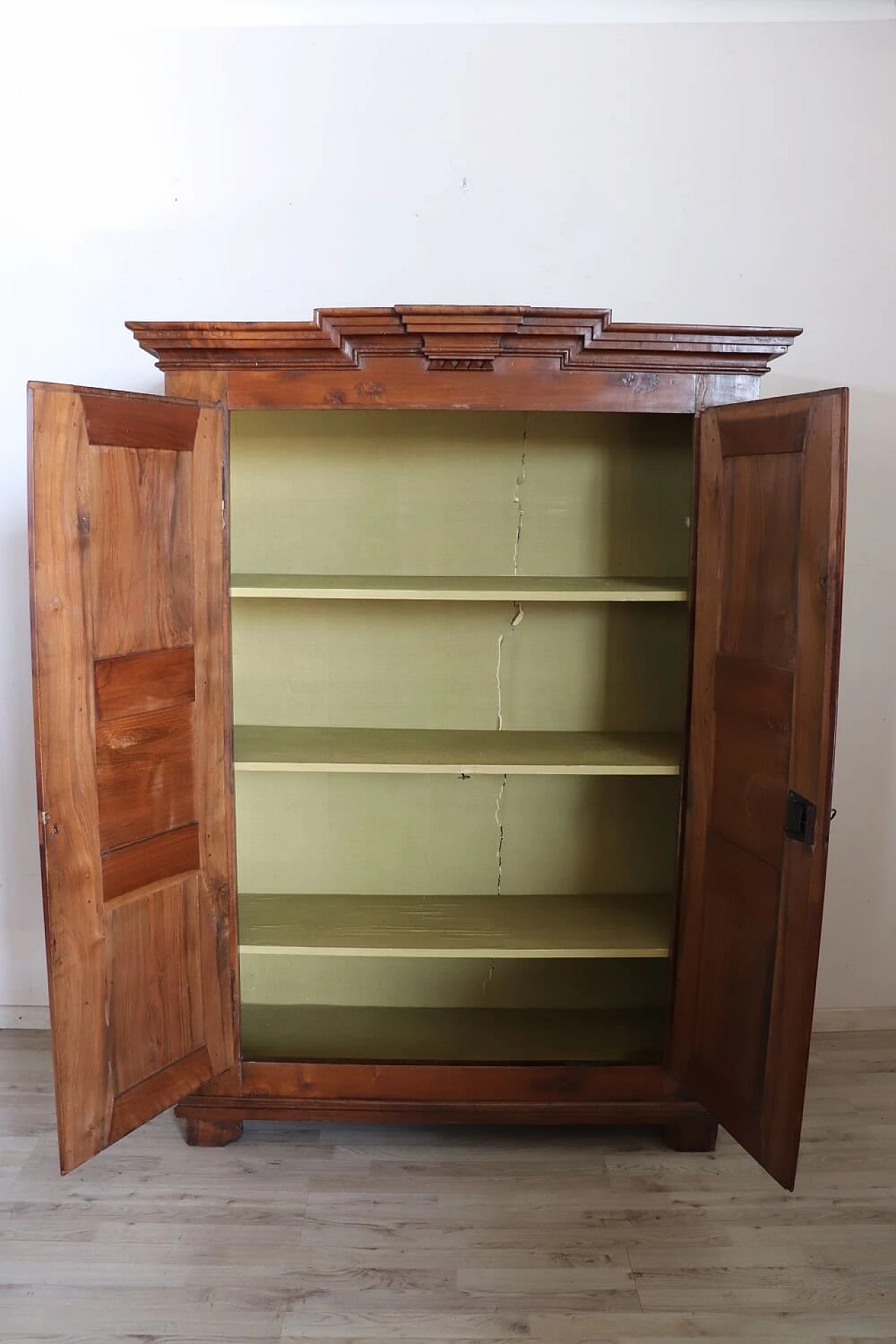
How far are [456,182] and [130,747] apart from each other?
5.76 ft

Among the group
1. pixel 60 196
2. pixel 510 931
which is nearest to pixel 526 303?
pixel 60 196

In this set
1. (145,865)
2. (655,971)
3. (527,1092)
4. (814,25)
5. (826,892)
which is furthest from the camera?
(826,892)

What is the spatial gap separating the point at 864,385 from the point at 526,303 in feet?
3.22

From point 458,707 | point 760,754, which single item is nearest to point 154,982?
point 458,707

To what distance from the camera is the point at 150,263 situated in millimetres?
2713

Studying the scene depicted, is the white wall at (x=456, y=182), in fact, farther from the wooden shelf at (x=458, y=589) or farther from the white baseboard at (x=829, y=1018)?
the white baseboard at (x=829, y=1018)

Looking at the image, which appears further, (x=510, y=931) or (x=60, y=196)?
(x=60, y=196)

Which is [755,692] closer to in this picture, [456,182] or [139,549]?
[139,549]

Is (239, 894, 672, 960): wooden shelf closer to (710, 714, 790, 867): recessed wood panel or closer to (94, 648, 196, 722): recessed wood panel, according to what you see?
(710, 714, 790, 867): recessed wood panel

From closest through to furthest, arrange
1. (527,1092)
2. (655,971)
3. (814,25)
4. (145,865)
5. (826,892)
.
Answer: (145,865), (527,1092), (814,25), (655,971), (826,892)

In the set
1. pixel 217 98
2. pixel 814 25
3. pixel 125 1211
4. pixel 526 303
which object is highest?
pixel 814 25

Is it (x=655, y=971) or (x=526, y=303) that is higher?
(x=526, y=303)

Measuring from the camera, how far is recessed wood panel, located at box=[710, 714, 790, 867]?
6.52ft

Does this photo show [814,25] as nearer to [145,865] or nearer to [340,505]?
[340,505]
